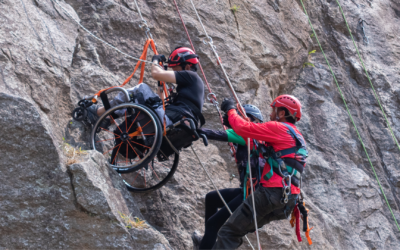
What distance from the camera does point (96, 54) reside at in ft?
20.4

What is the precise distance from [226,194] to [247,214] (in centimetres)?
80

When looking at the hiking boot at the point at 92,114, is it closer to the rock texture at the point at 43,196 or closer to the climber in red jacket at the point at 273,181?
the rock texture at the point at 43,196

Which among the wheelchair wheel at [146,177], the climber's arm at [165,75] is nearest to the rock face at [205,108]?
the wheelchair wheel at [146,177]

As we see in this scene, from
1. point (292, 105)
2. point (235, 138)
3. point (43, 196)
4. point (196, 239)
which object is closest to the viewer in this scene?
point (43, 196)

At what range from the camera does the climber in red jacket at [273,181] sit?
4066mm

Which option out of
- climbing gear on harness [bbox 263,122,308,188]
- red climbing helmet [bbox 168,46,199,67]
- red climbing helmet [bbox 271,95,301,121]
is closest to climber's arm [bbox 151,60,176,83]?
red climbing helmet [bbox 168,46,199,67]

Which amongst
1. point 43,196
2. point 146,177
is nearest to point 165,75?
point 146,177

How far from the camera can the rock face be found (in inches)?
160

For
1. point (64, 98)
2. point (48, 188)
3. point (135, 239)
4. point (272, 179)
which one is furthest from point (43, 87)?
point (272, 179)

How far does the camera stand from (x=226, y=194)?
4.87m

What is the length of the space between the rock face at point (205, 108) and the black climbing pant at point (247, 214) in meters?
0.71

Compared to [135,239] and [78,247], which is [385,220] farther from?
[78,247]

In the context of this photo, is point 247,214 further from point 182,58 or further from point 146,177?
point 182,58

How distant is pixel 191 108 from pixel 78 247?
74.0 inches
